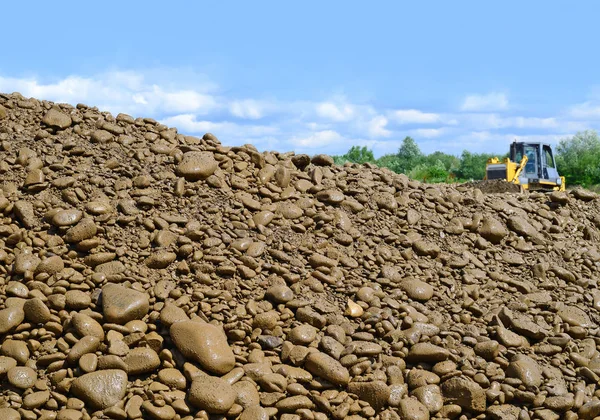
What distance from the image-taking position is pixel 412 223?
649 cm

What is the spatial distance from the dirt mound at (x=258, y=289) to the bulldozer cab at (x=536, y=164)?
9.89m

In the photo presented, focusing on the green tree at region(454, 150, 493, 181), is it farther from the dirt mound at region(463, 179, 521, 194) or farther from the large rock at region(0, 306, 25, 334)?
the large rock at region(0, 306, 25, 334)

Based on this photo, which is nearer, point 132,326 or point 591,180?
point 132,326

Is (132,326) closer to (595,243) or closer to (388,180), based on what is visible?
(388,180)

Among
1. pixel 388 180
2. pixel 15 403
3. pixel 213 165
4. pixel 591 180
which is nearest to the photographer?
pixel 15 403

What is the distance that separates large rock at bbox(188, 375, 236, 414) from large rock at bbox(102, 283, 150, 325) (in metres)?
0.81

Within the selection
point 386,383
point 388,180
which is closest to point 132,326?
point 386,383

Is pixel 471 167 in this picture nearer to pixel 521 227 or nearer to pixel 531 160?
pixel 531 160

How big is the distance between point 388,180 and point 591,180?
3102 centimetres

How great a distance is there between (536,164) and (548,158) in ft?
2.50

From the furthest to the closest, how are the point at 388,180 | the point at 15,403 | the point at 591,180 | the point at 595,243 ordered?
the point at 591,180 → the point at 595,243 → the point at 388,180 → the point at 15,403

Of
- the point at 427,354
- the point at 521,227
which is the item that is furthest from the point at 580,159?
the point at 427,354

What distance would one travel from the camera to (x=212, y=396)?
4254 millimetres

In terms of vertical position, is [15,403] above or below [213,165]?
below
